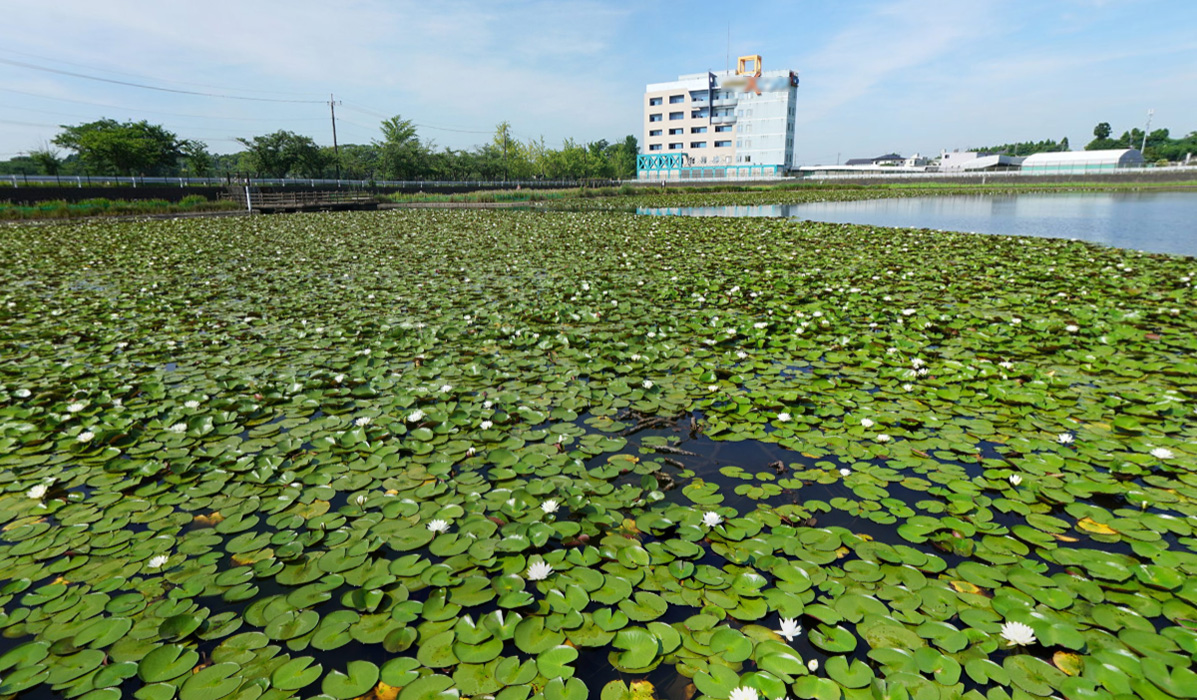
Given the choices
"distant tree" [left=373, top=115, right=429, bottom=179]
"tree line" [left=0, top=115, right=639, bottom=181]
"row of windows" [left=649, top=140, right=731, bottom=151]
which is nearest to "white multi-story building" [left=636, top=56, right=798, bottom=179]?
"row of windows" [left=649, top=140, right=731, bottom=151]

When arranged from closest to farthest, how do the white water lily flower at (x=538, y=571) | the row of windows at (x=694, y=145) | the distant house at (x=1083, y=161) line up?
the white water lily flower at (x=538, y=571) < the distant house at (x=1083, y=161) < the row of windows at (x=694, y=145)

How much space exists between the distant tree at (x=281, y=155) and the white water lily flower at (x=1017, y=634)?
2042 inches

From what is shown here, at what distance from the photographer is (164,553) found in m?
2.13

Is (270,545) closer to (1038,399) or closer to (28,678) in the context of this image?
(28,678)

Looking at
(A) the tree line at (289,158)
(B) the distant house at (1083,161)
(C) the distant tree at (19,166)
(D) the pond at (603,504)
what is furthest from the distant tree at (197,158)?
(B) the distant house at (1083,161)

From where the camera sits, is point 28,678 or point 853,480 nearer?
point 28,678

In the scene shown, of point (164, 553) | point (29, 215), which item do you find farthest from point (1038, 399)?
point (29, 215)

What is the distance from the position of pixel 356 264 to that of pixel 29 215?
18700mm

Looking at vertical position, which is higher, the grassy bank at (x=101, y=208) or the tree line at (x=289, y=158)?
the tree line at (x=289, y=158)

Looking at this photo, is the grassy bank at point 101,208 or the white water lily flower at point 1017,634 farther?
the grassy bank at point 101,208

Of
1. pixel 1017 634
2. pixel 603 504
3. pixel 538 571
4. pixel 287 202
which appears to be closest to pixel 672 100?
pixel 287 202

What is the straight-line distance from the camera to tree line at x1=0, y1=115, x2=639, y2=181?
3600 centimetres

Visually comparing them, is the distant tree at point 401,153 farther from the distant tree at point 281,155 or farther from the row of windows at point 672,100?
the row of windows at point 672,100

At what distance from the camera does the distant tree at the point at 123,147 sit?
35344 millimetres
